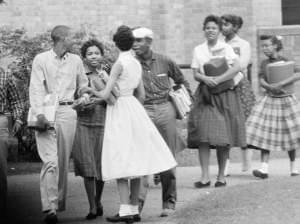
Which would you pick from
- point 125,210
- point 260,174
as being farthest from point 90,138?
point 260,174

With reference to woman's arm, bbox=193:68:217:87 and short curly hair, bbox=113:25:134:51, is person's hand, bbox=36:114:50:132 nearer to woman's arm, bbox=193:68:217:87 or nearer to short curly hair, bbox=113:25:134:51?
short curly hair, bbox=113:25:134:51

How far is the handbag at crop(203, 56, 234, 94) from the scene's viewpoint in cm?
1293

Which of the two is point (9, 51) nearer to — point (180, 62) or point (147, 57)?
point (180, 62)

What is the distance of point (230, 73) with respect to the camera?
42.4ft

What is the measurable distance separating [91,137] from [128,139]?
1.12 meters

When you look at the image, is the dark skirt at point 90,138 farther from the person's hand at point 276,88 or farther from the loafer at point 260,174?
the person's hand at point 276,88

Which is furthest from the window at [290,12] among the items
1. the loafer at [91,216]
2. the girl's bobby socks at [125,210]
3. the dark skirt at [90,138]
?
the girl's bobby socks at [125,210]

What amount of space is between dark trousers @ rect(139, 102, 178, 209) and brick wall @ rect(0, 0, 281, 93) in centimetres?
1134

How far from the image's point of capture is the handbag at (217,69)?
42.4 feet

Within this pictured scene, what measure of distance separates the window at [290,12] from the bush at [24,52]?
22.2 feet

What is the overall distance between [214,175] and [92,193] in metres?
3.45

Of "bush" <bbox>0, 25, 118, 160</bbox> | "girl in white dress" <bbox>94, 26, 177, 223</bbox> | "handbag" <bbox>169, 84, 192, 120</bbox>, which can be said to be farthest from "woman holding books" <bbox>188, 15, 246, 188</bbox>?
"bush" <bbox>0, 25, 118, 160</bbox>

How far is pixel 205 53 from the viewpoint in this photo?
13023mm

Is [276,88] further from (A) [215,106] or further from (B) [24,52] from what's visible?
(B) [24,52]
